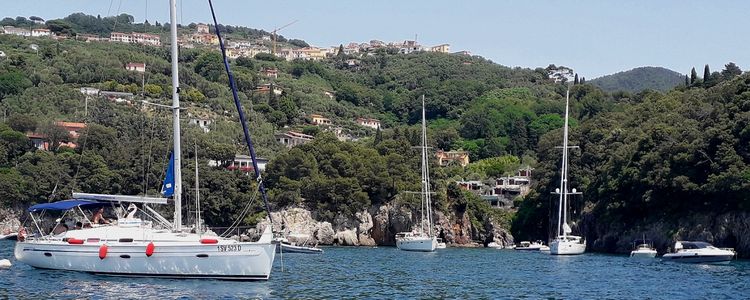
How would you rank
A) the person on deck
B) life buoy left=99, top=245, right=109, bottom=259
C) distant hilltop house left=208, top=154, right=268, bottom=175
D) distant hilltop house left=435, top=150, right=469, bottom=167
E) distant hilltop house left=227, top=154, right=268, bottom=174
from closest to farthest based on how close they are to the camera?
1. life buoy left=99, top=245, right=109, bottom=259
2. the person on deck
3. distant hilltop house left=208, top=154, right=268, bottom=175
4. distant hilltop house left=227, top=154, right=268, bottom=174
5. distant hilltop house left=435, top=150, right=469, bottom=167

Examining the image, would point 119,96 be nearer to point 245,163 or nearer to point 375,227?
point 245,163

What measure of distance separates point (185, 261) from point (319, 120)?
11001cm

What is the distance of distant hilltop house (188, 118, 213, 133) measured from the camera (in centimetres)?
10757

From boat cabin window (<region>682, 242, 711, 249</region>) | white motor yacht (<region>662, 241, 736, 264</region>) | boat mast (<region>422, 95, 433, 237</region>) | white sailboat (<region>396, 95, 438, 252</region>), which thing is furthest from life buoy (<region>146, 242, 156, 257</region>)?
boat mast (<region>422, 95, 433, 237</region>)

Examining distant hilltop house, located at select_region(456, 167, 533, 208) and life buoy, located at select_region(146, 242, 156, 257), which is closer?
life buoy, located at select_region(146, 242, 156, 257)

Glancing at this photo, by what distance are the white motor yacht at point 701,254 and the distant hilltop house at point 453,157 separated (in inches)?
2762

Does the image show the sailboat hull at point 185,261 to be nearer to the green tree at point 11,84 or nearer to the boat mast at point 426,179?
the boat mast at point 426,179

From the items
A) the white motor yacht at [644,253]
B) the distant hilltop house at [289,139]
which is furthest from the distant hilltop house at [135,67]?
the white motor yacht at [644,253]

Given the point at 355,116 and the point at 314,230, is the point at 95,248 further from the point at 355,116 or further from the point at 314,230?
the point at 355,116

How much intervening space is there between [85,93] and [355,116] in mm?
55754

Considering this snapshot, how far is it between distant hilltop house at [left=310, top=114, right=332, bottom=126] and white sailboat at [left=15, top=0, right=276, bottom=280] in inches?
4143

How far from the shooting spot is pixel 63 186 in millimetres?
78875

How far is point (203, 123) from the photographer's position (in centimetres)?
11031

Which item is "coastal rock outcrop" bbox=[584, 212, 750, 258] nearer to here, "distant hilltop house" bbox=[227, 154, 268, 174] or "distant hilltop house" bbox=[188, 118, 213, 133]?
"distant hilltop house" bbox=[227, 154, 268, 174]
